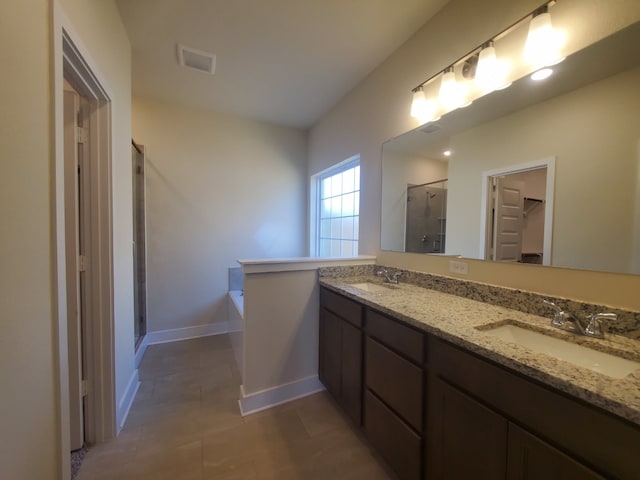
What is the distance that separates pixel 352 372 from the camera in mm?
1599

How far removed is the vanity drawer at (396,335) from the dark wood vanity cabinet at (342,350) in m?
0.12

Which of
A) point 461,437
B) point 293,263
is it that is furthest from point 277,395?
point 461,437

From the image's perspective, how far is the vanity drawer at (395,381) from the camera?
3.71 feet

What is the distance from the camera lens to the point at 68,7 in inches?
40.5

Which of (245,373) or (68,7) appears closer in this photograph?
(68,7)

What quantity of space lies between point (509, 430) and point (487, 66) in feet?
5.35

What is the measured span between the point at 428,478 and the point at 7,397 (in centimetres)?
148

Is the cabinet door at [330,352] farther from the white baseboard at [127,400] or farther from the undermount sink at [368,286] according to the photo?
the white baseboard at [127,400]

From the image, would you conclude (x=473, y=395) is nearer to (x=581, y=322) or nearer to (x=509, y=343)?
(x=509, y=343)

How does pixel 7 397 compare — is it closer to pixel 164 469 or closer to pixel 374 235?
pixel 164 469

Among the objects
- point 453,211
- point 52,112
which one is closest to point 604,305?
point 453,211

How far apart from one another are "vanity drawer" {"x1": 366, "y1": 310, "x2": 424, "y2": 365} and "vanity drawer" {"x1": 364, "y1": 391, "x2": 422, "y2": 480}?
340mm

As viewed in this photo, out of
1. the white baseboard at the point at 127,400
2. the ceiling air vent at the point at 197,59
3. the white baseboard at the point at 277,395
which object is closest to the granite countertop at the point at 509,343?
the white baseboard at the point at 277,395

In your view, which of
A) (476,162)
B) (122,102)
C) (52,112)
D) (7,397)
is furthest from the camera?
(122,102)
